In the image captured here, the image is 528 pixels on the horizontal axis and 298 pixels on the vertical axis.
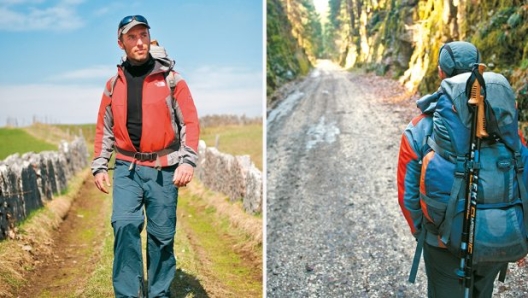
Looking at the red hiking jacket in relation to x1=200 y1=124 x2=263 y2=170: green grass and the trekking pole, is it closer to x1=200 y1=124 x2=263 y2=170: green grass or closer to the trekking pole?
x1=200 y1=124 x2=263 y2=170: green grass

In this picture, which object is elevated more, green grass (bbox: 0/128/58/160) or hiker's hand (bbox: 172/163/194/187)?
green grass (bbox: 0/128/58/160)

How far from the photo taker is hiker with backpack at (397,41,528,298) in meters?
2.14

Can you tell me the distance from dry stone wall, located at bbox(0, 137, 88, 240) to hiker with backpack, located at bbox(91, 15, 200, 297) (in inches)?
23.0

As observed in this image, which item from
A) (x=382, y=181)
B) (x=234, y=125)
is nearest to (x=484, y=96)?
(x=382, y=181)

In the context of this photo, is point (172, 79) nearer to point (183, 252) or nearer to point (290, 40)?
point (183, 252)

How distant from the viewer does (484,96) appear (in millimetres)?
2125

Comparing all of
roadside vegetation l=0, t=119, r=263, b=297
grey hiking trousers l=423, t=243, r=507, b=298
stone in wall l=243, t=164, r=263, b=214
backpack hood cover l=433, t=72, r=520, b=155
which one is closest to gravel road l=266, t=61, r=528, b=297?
stone in wall l=243, t=164, r=263, b=214

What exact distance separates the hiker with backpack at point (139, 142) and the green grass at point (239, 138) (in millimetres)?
1142

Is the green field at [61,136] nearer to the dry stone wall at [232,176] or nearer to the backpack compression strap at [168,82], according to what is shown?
the dry stone wall at [232,176]

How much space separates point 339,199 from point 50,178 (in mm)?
1995

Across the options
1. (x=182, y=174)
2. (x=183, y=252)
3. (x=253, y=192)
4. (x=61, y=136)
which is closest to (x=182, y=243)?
(x=183, y=252)

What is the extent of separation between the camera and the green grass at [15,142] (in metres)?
3.18

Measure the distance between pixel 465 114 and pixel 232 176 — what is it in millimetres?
2550

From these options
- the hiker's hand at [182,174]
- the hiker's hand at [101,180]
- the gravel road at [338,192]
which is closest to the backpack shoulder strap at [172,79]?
the hiker's hand at [182,174]
